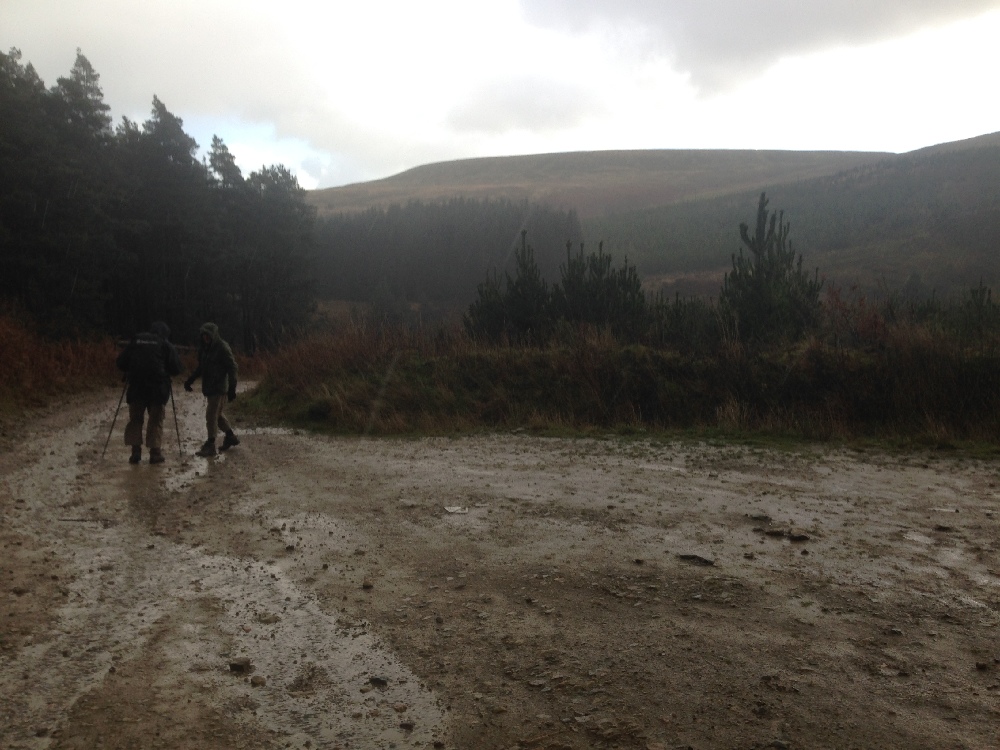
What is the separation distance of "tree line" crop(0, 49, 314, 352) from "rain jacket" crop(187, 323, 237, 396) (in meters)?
17.5

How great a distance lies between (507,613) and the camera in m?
5.03

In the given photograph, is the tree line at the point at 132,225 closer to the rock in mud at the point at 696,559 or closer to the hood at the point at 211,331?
the hood at the point at 211,331

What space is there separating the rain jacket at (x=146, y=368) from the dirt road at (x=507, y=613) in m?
2.22

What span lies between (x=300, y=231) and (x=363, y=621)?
49891 millimetres

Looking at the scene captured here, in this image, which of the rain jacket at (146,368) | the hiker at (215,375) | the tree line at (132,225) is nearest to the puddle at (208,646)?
the rain jacket at (146,368)

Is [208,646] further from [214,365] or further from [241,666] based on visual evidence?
[214,365]

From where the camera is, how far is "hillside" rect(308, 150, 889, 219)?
3804 inches

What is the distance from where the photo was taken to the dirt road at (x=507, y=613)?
3.70 meters

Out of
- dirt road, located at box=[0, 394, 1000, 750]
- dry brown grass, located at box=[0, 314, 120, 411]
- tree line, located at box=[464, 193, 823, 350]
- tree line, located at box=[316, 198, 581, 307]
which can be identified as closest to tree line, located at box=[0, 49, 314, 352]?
dry brown grass, located at box=[0, 314, 120, 411]

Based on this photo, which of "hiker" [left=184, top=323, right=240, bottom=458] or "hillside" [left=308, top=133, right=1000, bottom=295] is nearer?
"hiker" [left=184, top=323, right=240, bottom=458]

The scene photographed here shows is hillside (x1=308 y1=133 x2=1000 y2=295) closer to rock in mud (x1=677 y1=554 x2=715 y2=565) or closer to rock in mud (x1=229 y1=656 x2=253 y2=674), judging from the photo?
rock in mud (x1=677 y1=554 x2=715 y2=565)

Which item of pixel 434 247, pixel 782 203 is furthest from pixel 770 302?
pixel 782 203

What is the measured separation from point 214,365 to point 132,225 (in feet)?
99.1

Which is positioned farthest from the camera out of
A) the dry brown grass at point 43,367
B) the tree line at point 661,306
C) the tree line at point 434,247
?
the tree line at point 434,247
